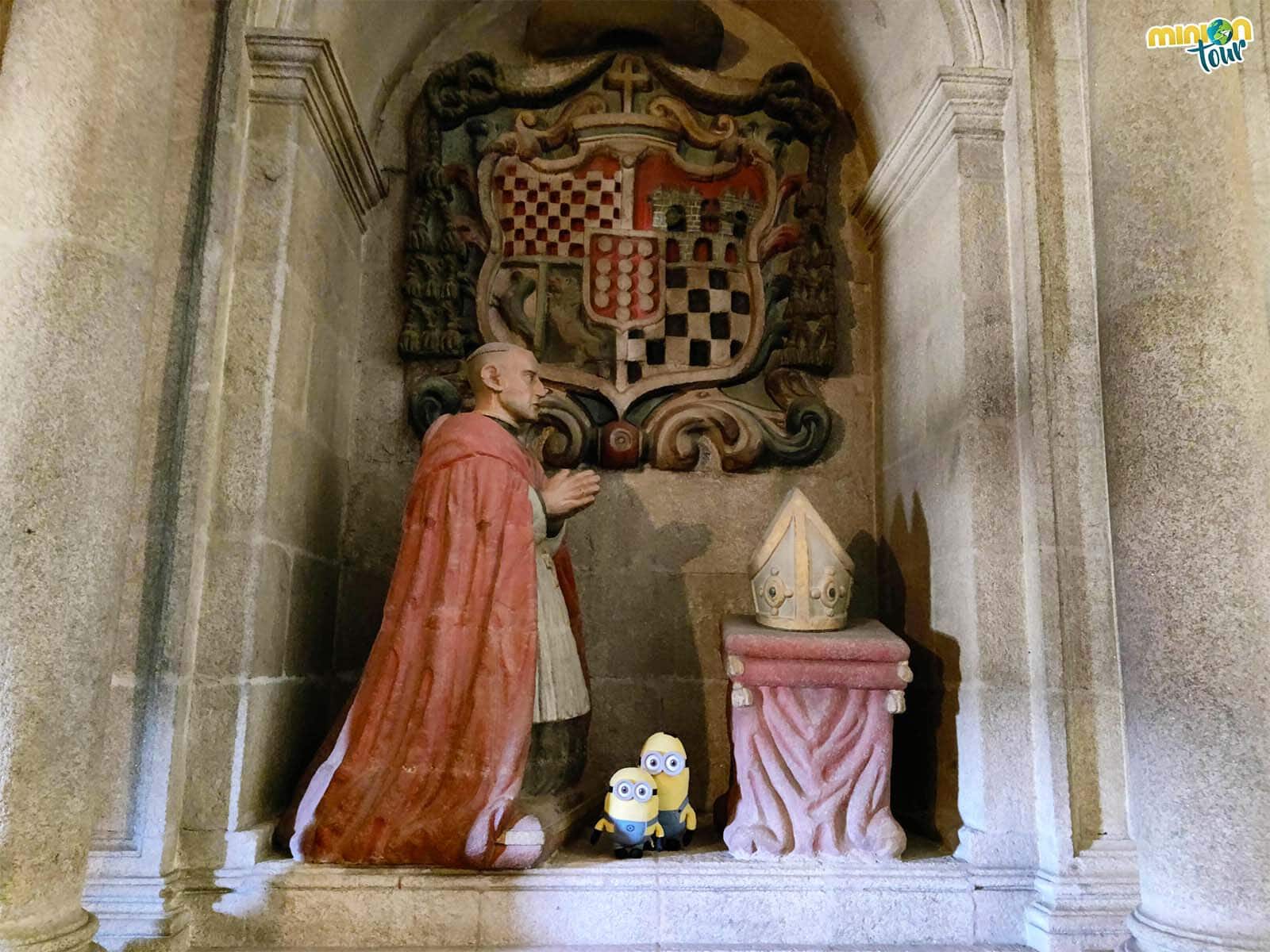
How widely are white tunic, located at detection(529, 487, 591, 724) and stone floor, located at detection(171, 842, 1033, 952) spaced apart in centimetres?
45

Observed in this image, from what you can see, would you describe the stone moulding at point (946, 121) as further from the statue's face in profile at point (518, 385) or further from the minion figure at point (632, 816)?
the minion figure at point (632, 816)

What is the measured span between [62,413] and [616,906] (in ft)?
5.97

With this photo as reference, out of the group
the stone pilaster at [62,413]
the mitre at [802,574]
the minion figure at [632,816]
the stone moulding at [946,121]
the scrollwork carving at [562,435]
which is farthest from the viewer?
the scrollwork carving at [562,435]

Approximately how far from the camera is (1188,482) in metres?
2.16

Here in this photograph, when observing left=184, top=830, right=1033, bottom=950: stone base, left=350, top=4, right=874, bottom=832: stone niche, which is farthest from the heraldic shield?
left=184, top=830, right=1033, bottom=950: stone base

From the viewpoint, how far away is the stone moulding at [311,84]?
113 inches

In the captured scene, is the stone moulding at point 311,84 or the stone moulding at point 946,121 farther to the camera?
the stone moulding at point 946,121

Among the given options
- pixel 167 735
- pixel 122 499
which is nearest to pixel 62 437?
pixel 122 499

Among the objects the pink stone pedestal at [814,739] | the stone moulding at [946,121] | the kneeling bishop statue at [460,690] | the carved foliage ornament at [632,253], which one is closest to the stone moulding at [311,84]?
the carved foliage ornament at [632,253]

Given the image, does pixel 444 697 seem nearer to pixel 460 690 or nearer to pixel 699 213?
pixel 460 690

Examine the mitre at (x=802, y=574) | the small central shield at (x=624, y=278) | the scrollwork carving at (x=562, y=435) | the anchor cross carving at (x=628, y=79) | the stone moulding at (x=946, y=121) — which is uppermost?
the anchor cross carving at (x=628, y=79)

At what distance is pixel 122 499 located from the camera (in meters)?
2.19

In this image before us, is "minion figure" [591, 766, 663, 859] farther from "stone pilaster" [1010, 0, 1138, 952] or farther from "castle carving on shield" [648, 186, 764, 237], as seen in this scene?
"castle carving on shield" [648, 186, 764, 237]

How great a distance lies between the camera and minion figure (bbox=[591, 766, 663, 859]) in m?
2.58
